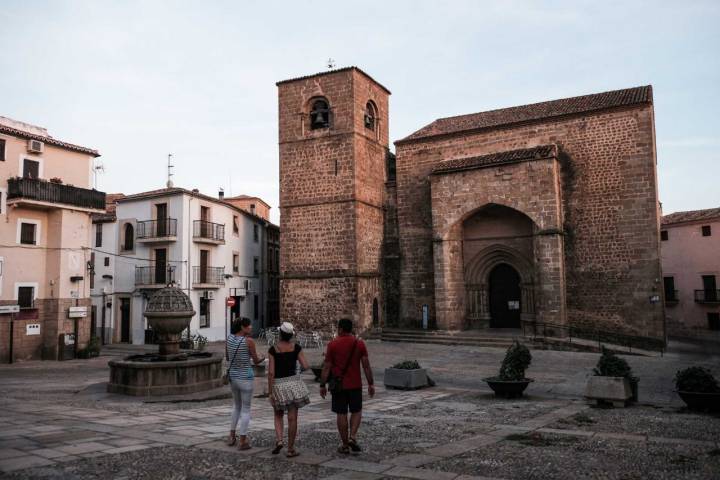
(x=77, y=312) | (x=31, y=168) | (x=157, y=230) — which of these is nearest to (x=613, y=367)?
(x=77, y=312)

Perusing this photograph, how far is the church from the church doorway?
0.20ft

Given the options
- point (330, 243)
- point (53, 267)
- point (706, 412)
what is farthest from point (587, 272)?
point (53, 267)

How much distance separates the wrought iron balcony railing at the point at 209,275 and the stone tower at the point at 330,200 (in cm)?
394

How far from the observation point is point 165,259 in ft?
85.7

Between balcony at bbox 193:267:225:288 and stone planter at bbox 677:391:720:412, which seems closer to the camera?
stone planter at bbox 677:391:720:412

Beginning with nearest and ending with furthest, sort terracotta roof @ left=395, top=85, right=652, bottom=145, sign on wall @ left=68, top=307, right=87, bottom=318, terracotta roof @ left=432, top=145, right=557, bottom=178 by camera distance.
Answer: sign on wall @ left=68, top=307, right=87, bottom=318
terracotta roof @ left=432, top=145, right=557, bottom=178
terracotta roof @ left=395, top=85, right=652, bottom=145

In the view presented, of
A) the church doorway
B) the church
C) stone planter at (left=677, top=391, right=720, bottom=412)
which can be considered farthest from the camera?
the church doorway

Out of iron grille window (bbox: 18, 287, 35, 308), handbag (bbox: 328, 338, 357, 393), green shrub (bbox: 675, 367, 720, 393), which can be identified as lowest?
green shrub (bbox: 675, 367, 720, 393)

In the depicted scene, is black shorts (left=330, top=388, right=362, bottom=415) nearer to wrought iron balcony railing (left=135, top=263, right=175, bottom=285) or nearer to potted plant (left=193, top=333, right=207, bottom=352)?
potted plant (left=193, top=333, right=207, bottom=352)

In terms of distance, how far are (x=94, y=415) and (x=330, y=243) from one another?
16.6m

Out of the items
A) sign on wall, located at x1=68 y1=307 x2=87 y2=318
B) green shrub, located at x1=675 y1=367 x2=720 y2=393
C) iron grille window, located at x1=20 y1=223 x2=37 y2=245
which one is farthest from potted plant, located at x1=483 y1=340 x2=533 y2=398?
iron grille window, located at x1=20 y1=223 x2=37 y2=245

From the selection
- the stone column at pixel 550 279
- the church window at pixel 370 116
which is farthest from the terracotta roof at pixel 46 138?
the stone column at pixel 550 279

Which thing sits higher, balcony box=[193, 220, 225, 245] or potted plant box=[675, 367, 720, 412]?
balcony box=[193, 220, 225, 245]

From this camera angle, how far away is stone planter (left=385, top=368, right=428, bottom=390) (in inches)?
455
